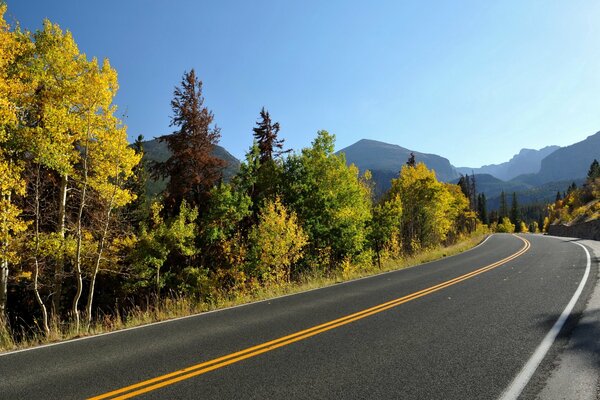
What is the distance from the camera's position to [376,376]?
4594 mm

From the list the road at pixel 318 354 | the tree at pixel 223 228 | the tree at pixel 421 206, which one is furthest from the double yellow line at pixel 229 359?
the tree at pixel 421 206

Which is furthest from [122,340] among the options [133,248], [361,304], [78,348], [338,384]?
[133,248]

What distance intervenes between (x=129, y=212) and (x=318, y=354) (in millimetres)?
18365

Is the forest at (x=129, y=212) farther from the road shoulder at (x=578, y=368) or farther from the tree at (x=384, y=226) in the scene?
the road shoulder at (x=578, y=368)

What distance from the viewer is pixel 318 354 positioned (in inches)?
218

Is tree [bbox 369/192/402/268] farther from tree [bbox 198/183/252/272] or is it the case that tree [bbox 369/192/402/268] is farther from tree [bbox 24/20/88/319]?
tree [bbox 24/20/88/319]

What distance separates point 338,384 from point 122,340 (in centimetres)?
471

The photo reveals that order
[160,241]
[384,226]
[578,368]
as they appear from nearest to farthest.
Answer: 1. [578,368]
2. [160,241]
3. [384,226]

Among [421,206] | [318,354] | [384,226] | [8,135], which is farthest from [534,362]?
[421,206]

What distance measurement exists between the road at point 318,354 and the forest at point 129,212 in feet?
9.49

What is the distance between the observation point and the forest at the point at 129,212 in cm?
1239

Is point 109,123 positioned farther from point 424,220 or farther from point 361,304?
point 424,220

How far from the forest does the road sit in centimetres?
289

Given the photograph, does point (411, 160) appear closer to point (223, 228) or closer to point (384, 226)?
point (384, 226)
